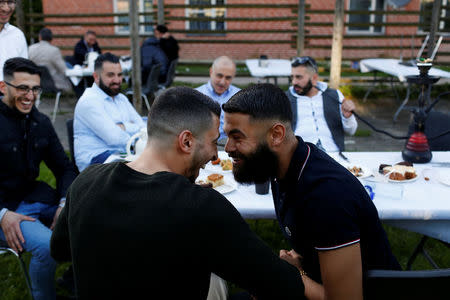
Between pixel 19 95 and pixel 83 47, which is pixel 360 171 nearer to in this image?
pixel 19 95

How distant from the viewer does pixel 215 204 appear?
129 cm

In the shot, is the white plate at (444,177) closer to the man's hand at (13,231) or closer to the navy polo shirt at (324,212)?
the navy polo shirt at (324,212)

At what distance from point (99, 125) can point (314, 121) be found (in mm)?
1938

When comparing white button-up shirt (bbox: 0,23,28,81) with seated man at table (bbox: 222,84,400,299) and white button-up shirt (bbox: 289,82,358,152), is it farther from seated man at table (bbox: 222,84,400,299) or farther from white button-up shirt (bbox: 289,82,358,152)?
seated man at table (bbox: 222,84,400,299)

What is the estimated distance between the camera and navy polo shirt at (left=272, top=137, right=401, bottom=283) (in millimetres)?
1560

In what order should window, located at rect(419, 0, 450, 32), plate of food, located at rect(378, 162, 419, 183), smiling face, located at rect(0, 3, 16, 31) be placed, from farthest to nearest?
window, located at rect(419, 0, 450, 32) → smiling face, located at rect(0, 3, 16, 31) → plate of food, located at rect(378, 162, 419, 183)

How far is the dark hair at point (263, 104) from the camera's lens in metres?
1.86

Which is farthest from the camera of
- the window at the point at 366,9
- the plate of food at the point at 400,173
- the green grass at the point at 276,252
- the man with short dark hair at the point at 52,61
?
the window at the point at 366,9

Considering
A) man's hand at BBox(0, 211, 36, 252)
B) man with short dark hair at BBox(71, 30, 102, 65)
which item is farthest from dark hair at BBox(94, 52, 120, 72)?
man with short dark hair at BBox(71, 30, 102, 65)

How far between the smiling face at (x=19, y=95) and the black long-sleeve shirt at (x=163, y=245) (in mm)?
1890

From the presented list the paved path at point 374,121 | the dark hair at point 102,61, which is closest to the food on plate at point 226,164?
the dark hair at point 102,61

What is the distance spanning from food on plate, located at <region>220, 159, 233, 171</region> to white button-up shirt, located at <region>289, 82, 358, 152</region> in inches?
48.1

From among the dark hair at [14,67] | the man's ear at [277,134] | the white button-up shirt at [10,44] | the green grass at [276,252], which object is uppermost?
the white button-up shirt at [10,44]

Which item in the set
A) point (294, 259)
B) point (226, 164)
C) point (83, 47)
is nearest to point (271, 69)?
point (83, 47)
